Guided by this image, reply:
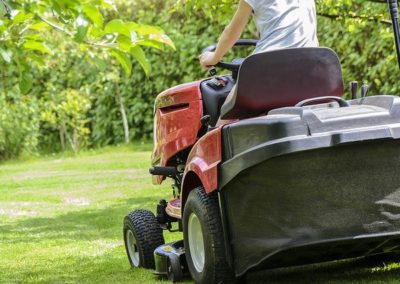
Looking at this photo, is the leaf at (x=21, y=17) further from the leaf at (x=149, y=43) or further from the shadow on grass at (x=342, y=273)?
the shadow on grass at (x=342, y=273)

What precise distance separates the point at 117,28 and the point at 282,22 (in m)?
0.71

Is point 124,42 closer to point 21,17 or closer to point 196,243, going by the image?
point 21,17

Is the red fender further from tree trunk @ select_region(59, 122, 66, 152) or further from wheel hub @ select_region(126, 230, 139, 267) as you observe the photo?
tree trunk @ select_region(59, 122, 66, 152)

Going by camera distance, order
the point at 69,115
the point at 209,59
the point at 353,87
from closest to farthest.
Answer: the point at 353,87, the point at 209,59, the point at 69,115

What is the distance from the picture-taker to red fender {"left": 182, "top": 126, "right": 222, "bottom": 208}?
416cm

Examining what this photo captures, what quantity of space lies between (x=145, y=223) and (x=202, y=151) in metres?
1.21

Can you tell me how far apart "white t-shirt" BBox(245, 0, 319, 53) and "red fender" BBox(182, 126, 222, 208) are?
17.7 inches

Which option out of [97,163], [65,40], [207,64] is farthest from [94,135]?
[207,64]

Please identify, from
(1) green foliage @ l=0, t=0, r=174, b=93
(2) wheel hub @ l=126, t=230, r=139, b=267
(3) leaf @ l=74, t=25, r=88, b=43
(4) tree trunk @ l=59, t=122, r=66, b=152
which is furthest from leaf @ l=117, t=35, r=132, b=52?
(4) tree trunk @ l=59, t=122, r=66, b=152

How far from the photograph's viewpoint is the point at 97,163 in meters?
15.4

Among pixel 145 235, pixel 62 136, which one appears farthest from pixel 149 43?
pixel 62 136

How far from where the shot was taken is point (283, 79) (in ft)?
13.2

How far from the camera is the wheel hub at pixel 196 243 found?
4.57m

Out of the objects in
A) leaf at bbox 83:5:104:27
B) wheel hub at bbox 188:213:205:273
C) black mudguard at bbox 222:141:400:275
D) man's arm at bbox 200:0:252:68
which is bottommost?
wheel hub at bbox 188:213:205:273
